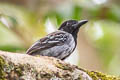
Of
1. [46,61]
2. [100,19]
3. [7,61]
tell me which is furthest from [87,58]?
[7,61]

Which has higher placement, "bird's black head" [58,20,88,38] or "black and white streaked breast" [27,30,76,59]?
"bird's black head" [58,20,88,38]

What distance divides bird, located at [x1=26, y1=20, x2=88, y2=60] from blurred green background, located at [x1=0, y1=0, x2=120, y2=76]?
17 cm

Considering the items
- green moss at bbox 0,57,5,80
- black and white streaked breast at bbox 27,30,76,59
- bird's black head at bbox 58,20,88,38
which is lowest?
green moss at bbox 0,57,5,80

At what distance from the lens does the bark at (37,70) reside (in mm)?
3293

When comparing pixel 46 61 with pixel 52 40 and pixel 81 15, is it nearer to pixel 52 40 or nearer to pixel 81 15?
pixel 52 40

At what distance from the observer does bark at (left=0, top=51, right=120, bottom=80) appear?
10.8 feet

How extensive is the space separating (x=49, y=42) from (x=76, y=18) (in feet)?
2.60

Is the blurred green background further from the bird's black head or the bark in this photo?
the bark

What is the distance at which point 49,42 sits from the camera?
623 centimetres

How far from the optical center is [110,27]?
7980mm

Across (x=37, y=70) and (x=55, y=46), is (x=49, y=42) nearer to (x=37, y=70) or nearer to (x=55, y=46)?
(x=55, y=46)

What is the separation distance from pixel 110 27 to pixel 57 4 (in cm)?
145

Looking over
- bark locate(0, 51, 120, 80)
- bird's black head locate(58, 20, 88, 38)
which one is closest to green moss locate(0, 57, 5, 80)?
bark locate(0, 51, 120, 80)

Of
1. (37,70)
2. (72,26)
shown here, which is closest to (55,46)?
(72,26)
